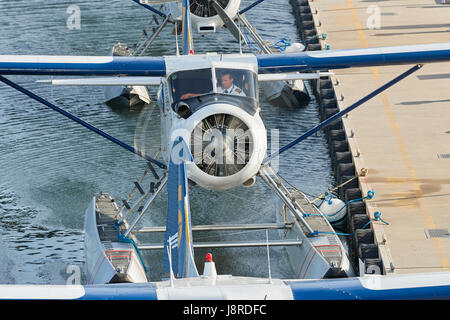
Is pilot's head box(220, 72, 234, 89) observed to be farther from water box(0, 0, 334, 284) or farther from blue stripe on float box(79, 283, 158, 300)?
blue stripe on float box(79, 283, 158, 300)

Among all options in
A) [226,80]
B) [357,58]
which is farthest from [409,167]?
[226,80]

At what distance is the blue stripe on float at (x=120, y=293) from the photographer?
32.2 feet

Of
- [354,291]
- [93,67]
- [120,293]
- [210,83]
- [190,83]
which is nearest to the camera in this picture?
[120,293]

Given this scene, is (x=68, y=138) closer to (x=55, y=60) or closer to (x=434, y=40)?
(x=55, y=60)

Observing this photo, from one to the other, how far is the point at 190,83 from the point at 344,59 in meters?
3.05

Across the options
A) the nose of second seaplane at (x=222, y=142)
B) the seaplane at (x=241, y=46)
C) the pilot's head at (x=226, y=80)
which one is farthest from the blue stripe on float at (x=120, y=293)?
the seaplane at (x=241, y=46)

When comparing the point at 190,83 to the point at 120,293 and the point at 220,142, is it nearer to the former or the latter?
the point at 220,142

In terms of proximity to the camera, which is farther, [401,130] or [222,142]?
[401,130]

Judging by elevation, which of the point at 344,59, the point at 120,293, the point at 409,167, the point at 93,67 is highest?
the point at 344,59

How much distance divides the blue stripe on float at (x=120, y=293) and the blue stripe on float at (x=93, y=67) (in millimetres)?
6858

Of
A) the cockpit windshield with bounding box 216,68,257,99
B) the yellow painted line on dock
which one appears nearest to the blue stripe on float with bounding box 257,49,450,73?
the cockpit windshield with bounding box 216,68,257,99

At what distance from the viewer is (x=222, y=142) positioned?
14766 millimetres

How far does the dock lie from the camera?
16969 millimetres

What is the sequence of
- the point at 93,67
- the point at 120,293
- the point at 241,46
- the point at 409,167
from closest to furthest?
the point at 120,293
the point at 93,67
the point at 409,167
the point at 241,46
